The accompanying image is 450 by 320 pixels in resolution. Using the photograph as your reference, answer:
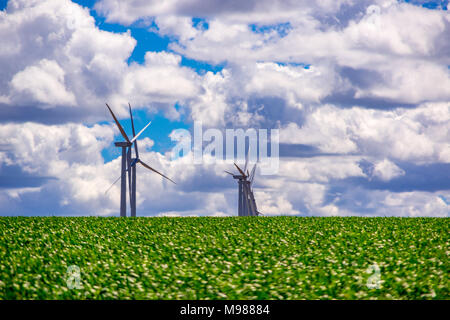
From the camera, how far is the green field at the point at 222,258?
24.5 metres

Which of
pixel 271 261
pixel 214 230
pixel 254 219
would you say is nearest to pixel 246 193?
pixel 254 219

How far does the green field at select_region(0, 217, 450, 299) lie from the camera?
963 inches

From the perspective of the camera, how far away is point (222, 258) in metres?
30.6

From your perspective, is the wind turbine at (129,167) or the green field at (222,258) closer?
the green field at (222,258)

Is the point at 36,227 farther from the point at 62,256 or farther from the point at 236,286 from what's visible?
the point at 236,286

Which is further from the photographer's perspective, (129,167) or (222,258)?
(129,167)

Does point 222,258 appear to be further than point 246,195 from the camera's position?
No

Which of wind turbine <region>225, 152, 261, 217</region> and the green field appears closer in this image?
the green field

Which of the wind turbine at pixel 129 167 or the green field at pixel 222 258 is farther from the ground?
the wind turbine at pixel 129 167

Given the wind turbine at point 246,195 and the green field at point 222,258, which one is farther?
the wind turbine at point 246,195

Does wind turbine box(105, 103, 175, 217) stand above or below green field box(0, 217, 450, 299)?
above
